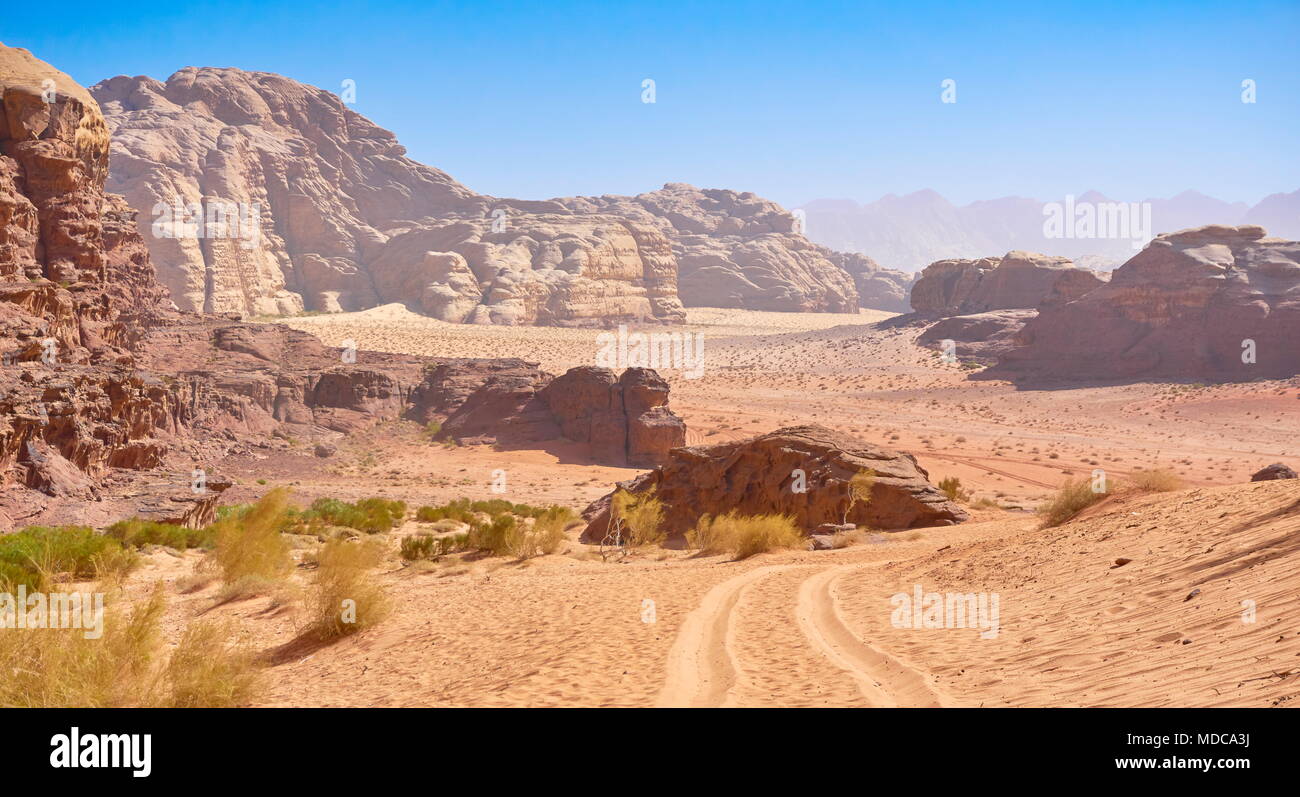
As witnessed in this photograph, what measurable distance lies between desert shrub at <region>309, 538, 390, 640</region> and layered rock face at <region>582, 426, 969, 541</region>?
34.9ft

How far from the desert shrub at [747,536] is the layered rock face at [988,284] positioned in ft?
191

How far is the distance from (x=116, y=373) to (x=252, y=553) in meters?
10.7

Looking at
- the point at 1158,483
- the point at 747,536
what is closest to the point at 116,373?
the point at 747,536

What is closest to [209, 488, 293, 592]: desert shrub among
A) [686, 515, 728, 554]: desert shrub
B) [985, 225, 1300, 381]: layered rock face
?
[686, 515, 728, 554]: desert shrub

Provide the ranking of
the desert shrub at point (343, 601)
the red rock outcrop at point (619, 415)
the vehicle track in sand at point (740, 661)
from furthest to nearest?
the red rock outcrop at point (619, 415) < the desert shrub at point (343, 601) < the vehicle track in sand at point (740, 661)

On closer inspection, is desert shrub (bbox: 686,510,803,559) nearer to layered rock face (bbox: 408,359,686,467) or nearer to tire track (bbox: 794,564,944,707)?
tire track (bbox: 794,564,944,707)

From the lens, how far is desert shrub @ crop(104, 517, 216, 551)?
53.8 feet

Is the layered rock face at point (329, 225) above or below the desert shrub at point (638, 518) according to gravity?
above

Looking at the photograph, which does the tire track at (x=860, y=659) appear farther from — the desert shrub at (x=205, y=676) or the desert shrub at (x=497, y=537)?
the desert shrub at (x=497, y=537)

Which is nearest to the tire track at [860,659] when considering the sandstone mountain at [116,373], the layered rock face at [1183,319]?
the sandstone mountain at [116,373]

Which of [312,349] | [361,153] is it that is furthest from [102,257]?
[361,153]

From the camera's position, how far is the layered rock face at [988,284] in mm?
74125
